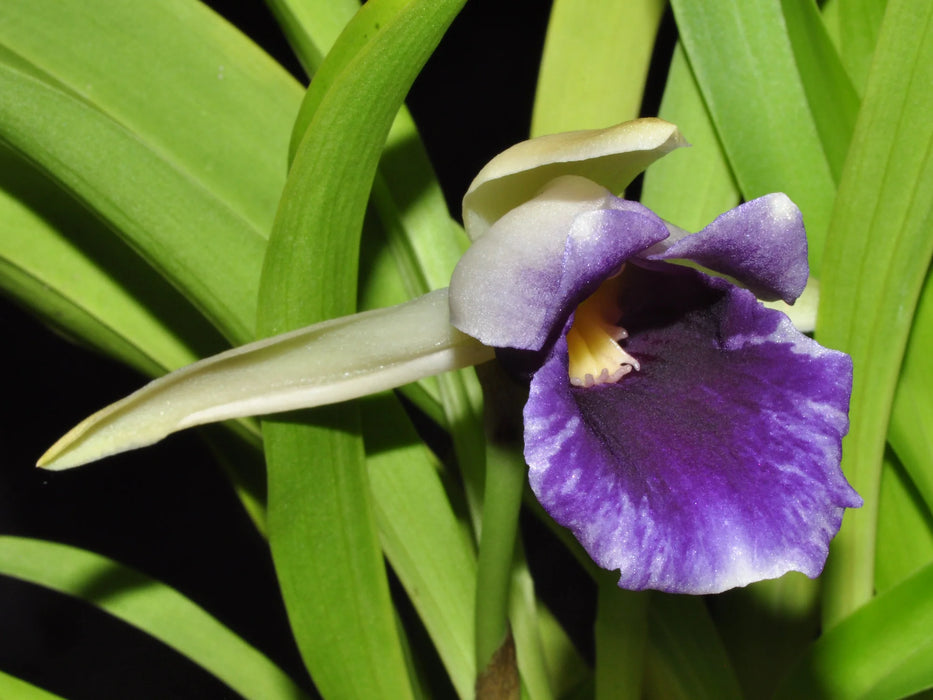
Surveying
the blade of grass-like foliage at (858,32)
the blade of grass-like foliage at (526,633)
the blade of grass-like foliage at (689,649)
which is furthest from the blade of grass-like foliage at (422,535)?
the blade of grass-like foliage at (858,32)

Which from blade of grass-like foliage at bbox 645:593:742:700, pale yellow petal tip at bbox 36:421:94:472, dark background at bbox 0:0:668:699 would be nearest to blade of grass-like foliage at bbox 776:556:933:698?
blade of grass-like foliage at bbox 645:593:742:700

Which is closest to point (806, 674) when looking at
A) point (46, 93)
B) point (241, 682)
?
point (241, 682)

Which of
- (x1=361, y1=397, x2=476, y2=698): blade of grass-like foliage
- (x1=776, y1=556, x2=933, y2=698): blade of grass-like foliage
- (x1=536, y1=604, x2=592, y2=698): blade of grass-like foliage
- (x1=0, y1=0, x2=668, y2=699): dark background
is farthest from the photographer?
(x1=0, y1=0, x2=668, y2=699): dark background

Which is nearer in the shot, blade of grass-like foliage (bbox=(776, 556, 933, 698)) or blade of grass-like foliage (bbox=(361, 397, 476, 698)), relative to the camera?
blade of grass-like foliage (bbox=(776, 556, 933, 698))

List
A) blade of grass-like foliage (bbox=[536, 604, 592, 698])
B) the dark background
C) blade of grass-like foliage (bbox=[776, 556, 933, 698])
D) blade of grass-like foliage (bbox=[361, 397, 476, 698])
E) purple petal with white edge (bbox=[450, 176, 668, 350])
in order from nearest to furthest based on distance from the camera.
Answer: purple petal with white edge (bbox=[450, 176, 668, 350])
blade of grass-like foliage (bbox=[776, 556, 933, 698])
blade of grass-like foliage (bbox=[361, 397, 476, 698])
blade of grass-like foliage (bbox=[536, 604, 592, 698])
the dark background

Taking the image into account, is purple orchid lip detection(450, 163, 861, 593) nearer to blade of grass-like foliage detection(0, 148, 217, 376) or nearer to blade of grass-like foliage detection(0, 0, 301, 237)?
blade of grass-like foliage detection(0, 0, 301, 237)

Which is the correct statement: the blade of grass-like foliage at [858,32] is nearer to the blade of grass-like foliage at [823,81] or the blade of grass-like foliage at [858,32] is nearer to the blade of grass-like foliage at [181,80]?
the blade of grass-like foliage at [823,81]
